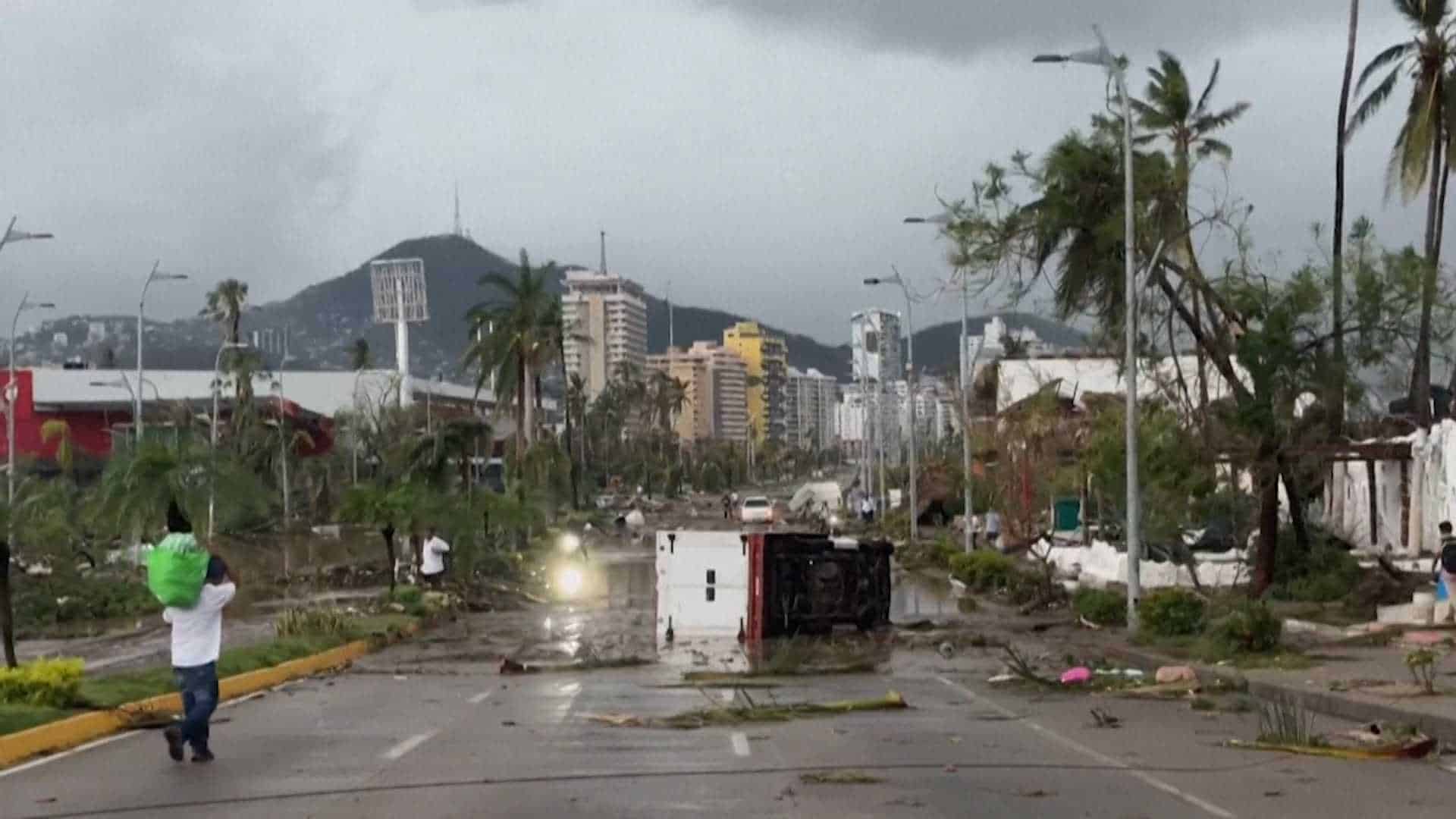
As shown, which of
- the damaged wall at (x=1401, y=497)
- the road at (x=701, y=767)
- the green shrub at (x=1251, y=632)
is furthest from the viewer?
the damaged wall at (x=1401, y=497)

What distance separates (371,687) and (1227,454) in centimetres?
1690

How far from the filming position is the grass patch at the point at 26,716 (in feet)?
53.3

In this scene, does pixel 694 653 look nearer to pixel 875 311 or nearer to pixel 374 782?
pixel 374 782

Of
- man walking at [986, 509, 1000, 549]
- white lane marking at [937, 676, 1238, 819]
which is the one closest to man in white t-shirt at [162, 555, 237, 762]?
white lane marking at [937, 676, 1238, 819]

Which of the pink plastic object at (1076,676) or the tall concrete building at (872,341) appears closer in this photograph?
the pink plastic object at (1076,676)

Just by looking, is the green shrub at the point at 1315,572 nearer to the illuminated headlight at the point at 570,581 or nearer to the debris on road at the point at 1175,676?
the debris on road at the point at 1175,676

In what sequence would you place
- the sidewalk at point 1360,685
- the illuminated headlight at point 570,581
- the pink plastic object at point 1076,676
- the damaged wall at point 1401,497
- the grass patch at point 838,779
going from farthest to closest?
the illuminated headlight at point 570,581, the damaged wall at point 1401,497, the pink plastic object at point 1076,676, the sidewalk at point 1360,685, the grass patch at point 838,779

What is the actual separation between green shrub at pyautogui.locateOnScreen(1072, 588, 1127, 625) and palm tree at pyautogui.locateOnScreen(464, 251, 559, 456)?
46853mm

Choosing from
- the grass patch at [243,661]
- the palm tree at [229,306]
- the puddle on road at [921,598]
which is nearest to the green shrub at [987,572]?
the puddle on road at [921,598]

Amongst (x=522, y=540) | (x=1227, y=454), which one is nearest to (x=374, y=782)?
(x=1227, y=454)

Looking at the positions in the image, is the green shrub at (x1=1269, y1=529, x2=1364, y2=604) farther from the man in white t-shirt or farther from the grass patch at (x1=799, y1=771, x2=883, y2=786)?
the man in white t-shirt

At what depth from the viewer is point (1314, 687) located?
20703 millimetres

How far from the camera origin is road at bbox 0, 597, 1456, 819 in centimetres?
1285

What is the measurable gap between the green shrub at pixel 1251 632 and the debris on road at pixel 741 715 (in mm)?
7177
